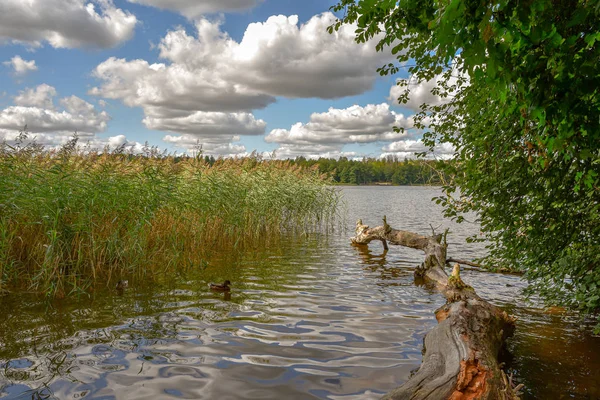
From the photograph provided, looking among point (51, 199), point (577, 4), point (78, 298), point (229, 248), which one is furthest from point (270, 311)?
point (229, 248)

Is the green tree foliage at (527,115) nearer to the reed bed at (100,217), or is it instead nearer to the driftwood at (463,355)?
the driftwood at (463,355)

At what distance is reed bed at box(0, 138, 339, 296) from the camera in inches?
300

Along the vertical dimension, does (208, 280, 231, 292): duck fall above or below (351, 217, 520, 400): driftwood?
below

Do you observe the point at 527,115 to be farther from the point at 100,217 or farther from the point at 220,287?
the point at 100,217

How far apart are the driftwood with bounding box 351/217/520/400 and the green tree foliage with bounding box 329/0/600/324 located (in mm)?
1409

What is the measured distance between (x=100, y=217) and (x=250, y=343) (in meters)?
5.12

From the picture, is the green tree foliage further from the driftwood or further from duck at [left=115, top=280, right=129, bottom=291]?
duck at [left=115, top=280, right=129, bottom=291]

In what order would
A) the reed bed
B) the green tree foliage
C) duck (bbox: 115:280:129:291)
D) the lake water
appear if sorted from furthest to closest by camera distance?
1. duck (bbox: 115:280:129:291)
2. the reed bed
3. the lake water
4. the green tree foliage

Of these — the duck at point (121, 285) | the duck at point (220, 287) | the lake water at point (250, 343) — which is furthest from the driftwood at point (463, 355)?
the duck at point (121, 285)

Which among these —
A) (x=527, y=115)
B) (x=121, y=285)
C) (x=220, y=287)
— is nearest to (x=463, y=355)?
(x=527, y=115)

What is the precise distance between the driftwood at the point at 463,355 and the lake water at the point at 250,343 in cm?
53

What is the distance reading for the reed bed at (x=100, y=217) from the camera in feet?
25.0

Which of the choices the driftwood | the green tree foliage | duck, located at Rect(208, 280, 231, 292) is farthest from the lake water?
the green tree foliage

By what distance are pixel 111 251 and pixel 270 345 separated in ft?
15.3
